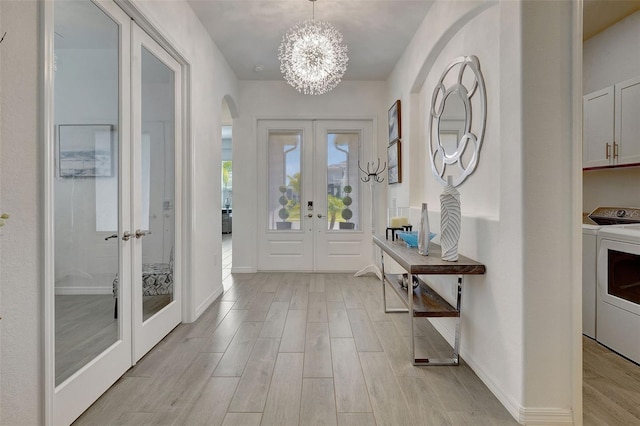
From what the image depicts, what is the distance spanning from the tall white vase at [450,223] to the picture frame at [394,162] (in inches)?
81.0

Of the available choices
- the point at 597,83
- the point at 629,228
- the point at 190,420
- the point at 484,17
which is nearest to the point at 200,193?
the point at 190,420

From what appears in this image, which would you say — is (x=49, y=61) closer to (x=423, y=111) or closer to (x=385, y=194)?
(x=423, y=111)

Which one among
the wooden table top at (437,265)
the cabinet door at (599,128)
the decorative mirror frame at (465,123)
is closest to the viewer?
the wooden table top at (437,265)

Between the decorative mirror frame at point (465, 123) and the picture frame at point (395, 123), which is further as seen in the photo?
the picture frame at point (395, 123)

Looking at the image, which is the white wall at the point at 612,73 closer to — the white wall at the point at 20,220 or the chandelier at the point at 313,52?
the chandelier at the point at 313,52

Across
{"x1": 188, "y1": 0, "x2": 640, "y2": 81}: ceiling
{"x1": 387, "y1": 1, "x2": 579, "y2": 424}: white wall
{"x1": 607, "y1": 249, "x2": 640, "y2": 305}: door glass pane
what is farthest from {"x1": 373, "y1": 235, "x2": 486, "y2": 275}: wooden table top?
{"x1": 188, "y1": 0, "x2": 640, "y2": 81}: ceiling

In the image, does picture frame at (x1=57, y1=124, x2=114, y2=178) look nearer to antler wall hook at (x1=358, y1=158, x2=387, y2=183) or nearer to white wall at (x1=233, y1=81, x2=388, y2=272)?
white wall at (x1=233, y1=81, x2=388, y2=272)

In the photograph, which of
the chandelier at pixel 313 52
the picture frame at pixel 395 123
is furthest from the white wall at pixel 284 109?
the chandelier at pixel 313 52

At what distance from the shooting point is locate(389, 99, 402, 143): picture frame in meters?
4.32

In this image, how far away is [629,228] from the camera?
2535 mm

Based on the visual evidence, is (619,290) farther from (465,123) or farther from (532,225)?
(465,123)

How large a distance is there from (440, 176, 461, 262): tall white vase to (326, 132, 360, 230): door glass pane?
3.10m

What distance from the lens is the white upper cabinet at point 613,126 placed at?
9.23 ft

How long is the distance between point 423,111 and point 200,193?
8.56ft
